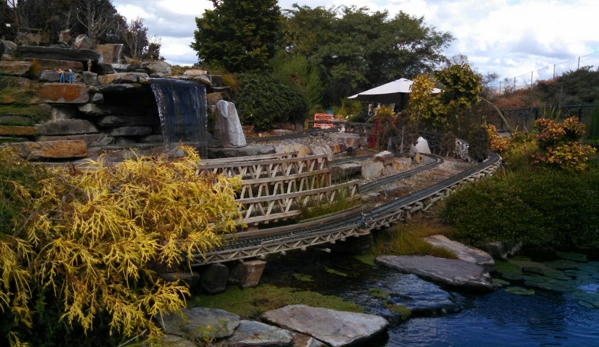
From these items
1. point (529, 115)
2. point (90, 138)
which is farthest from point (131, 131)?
point (529, 115)

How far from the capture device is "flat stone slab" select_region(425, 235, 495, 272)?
8730 millimetres

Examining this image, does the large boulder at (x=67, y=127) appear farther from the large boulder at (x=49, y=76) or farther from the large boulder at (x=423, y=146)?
the large boulder at (x=423, y=146)

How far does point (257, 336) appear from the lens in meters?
5.41

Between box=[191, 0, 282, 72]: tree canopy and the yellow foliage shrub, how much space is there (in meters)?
12.5

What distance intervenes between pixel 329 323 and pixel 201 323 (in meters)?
1.38

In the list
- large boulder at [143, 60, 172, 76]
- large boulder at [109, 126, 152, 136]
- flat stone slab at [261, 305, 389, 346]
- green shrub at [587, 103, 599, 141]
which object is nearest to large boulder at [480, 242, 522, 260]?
flat stone slab at [261, 305, 389, 346]

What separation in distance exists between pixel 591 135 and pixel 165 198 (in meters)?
14.9

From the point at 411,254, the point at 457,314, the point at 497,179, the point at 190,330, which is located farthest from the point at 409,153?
the point at 190,330

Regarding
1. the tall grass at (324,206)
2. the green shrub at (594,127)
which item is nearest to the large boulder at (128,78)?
the tall grass at (324,206)

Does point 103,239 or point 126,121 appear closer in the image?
point 103,239

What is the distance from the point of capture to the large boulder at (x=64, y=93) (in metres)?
10.2

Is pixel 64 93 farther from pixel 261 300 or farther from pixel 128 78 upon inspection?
pixel 261 300

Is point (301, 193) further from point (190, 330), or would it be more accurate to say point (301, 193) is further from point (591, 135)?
point (591, 135)

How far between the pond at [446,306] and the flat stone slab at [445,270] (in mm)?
147
